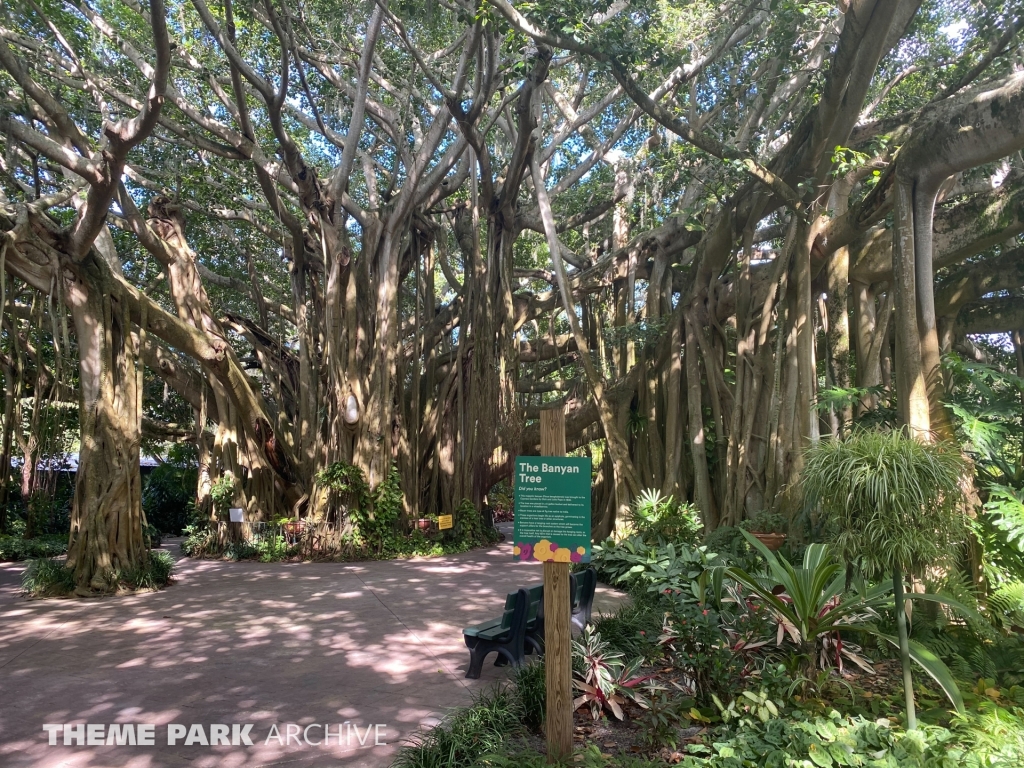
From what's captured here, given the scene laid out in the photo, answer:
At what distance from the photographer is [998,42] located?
6.37 m

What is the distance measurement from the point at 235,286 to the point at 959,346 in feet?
34.6

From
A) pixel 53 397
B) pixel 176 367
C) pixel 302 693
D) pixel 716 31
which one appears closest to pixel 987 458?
pixel 302 693

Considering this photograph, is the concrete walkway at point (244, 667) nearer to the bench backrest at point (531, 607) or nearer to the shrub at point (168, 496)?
the bench backrest at point (531, 607)

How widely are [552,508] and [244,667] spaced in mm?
2449

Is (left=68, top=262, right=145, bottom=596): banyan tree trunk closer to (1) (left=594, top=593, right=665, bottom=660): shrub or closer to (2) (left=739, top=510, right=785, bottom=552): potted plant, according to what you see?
(1) (left=594, top=593, right=665, bottom=660): shrub

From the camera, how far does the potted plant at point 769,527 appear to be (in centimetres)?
600

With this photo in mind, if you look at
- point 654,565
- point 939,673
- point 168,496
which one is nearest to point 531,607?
point 654,565

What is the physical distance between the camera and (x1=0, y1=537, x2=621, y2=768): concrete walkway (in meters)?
3.04

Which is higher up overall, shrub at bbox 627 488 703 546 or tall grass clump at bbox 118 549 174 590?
shrub at bbox 627 488 703 546

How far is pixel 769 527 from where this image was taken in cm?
640

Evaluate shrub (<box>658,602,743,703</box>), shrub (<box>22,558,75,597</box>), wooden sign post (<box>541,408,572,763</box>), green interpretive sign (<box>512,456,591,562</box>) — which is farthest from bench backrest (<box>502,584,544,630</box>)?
shrub (<box>22,558,75,597</box>)

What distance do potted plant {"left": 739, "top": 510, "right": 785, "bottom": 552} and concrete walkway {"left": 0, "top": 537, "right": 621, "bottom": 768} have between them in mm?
1436

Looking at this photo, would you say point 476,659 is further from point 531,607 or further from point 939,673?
point 939,673

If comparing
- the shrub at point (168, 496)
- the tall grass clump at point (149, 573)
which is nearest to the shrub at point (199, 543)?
the tall grass clump at point (149, 573)
